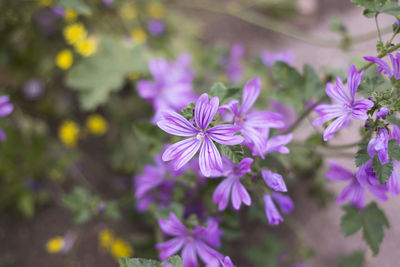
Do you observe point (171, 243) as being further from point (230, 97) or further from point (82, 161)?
point (82, 161)

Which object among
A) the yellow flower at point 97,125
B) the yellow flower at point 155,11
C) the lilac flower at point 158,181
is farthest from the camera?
the yellow flower at point 155,11

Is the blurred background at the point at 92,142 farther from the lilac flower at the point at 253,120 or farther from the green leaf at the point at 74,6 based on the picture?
the lilac flower at the point at 253,120

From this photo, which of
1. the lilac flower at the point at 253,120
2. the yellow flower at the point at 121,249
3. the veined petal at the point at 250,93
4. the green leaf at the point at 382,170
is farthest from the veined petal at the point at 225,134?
the yellow flower at the point at 121,249

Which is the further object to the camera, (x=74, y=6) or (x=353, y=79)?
(x=74, y=6)

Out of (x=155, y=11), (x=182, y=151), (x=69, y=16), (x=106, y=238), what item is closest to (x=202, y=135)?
(x=182, y=151)

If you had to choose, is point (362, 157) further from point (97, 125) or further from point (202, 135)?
point (97, 125)

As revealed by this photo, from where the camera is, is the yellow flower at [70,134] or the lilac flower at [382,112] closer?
the lilac flower at [382,112]
